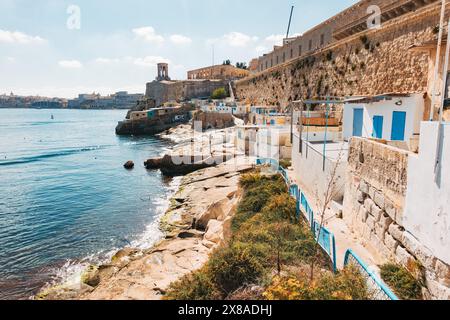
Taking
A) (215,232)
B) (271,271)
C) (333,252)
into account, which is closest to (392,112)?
(333,252)

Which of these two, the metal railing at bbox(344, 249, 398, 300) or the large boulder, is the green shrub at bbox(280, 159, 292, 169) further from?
the large boulder

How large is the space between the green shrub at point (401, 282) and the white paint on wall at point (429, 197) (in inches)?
25.9

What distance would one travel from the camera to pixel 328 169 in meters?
9.77

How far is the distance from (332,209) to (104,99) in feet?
642

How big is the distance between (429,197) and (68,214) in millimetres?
18209

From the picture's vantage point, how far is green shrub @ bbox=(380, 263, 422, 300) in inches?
179

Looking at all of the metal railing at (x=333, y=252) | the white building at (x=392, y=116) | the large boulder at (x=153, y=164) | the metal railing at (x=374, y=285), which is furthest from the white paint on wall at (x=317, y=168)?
the large boulder at (x=153, y=164)

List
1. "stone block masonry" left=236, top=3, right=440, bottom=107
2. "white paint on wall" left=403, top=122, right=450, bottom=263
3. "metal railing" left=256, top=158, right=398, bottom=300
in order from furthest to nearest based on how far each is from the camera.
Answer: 1. "stone block masonry" left=236, top=3, right=440, bottom=107
2. "metal railing" left=256, top=158, right=398, bottom=300
3. "white paint on wall" left=403, top=122, right=450, bottom=263

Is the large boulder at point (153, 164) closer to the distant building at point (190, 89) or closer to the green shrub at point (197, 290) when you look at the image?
the green shrub at point (197, 290)

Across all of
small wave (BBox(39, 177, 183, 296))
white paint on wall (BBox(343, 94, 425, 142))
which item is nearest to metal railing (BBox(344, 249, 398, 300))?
white paint on wall (BBox(343, 94, 425, 142))

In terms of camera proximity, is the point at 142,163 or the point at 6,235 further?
the point at 142,163

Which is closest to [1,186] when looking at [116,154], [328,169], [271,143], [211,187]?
[116,154]

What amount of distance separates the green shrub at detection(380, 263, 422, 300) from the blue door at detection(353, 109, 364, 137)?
1093cm
